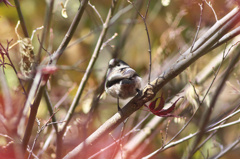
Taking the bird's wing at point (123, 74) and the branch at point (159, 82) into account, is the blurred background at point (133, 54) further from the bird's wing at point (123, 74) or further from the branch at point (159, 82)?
the branch at point (159, 82)

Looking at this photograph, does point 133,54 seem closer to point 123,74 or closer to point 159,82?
point 123,74

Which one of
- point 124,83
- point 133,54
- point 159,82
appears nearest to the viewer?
point 159,82

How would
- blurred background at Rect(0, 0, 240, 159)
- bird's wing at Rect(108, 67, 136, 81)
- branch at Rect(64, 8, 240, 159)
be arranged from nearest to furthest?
branch at Rect(64, 8, 240, 159) → bird's wing at Rect(108, 67, 136, 81) → blurred background at Rect(0, 0, 240, 159)

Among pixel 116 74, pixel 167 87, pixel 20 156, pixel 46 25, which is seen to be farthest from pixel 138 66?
pixel 20 156

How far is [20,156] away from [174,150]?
2326 millimetres

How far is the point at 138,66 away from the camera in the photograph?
3.11m

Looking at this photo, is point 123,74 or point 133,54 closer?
point 123,74

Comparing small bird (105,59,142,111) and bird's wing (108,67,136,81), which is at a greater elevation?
bird's wing (108,67,136,81)

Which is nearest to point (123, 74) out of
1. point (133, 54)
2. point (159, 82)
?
point (159, 82)

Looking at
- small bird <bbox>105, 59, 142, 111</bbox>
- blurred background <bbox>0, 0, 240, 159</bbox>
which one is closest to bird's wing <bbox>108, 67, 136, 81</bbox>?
small bird <bbox>105, 59, 142, 111</bbox>

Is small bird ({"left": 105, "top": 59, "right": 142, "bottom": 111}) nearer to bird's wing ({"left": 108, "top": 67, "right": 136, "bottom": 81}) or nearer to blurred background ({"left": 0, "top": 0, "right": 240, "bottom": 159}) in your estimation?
bird's wing ({"left": 108, "top": 67, "right": 136, "bottom": 81})

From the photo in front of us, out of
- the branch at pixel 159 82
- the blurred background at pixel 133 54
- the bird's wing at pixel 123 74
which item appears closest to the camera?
the branch at pixel 159 82

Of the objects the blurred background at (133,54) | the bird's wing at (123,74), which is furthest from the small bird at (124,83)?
the blurred background at (133,54)

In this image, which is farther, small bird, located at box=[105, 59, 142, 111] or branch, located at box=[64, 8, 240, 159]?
small bird, located at box=[105, 59, 142, 111]
